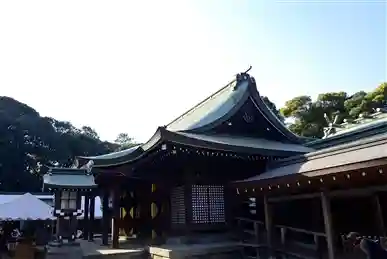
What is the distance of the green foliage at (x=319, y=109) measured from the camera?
123 feet

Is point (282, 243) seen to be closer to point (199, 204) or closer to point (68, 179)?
point (199, 204)

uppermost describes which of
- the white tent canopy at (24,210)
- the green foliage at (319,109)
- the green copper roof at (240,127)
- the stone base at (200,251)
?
the green foliage at (319,109)

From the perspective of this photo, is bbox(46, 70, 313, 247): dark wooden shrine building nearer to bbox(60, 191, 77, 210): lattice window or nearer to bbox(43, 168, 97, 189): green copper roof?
bbox(43, 168, 97, 189): green copper roof

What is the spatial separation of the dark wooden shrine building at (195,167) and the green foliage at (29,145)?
32.4 m

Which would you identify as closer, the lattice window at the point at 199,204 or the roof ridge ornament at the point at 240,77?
the lattice window at the point at 199,204

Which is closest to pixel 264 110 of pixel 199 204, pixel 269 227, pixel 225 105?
pixel 225 105

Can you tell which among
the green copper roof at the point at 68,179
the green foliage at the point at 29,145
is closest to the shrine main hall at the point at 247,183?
the green copper roof at the point at 68,179

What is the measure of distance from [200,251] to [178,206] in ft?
8.75

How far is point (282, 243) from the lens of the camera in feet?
33.0

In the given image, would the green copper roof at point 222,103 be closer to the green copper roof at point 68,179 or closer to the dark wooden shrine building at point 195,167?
the dark wooden shrine building at point 195,167

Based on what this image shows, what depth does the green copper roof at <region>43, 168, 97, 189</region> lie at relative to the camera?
18.5 meters

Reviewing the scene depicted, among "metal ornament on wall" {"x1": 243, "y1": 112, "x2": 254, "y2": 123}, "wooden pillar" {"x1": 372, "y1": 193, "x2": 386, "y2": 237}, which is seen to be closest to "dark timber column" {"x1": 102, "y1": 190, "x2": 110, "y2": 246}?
"metal ornament on wall" {"x1": 243, "y1": 112, "x2": 254, "y2": 123}

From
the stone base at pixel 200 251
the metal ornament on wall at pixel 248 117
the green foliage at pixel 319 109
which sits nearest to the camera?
the stone base at pixel 200 251

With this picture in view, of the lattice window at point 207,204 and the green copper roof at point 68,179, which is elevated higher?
the green copper roof at point 68,179
